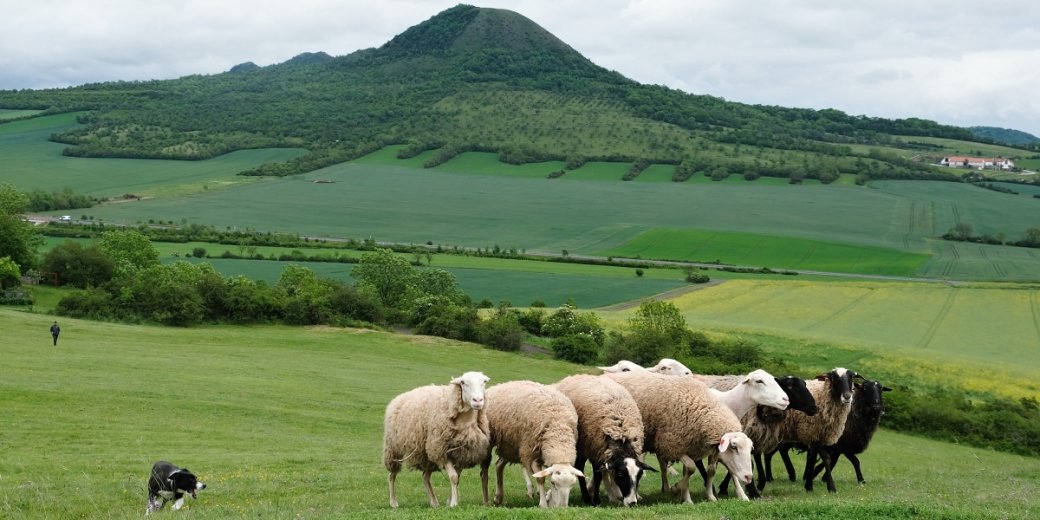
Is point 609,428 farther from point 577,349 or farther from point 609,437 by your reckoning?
point 577,349

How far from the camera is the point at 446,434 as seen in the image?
54.1 ft

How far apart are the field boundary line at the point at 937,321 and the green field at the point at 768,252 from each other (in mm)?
15711

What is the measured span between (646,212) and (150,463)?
115981 mm

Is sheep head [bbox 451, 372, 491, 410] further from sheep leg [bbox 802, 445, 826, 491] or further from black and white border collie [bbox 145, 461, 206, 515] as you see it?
sheep leg [bbox 802, 445, 826, 491]

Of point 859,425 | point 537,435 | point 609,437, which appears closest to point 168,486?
point 537,435

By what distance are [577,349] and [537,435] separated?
3967cm

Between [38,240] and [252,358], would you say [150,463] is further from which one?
[38,240]

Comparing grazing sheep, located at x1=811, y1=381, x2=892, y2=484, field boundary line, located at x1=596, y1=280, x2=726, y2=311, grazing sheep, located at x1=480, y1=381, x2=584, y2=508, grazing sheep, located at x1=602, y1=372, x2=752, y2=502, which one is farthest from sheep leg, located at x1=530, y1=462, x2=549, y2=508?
field boundary line, located at x1=596, y1=280, x2=726, y2=311

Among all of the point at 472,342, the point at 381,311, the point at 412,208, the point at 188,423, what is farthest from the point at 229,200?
the point at 188,423

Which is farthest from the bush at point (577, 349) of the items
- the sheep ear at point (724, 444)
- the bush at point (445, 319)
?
the sheep ear at point (724, 444)

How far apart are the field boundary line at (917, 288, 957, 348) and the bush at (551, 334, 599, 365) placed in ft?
78.9

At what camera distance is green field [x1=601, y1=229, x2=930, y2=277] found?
330ft

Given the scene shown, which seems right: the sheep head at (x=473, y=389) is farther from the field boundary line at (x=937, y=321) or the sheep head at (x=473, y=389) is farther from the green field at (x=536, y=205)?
the green field at (x=536, y=205)

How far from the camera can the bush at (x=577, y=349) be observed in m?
56.0
